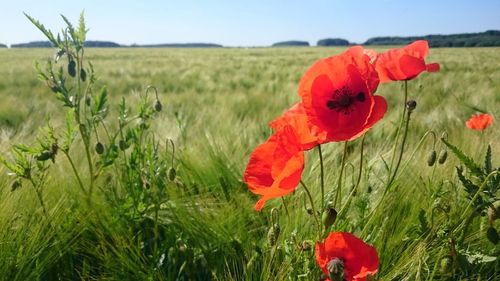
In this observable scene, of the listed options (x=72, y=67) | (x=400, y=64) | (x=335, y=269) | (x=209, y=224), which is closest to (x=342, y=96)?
(x=400, y=64)

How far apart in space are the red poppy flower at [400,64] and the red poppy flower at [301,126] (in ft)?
0.55

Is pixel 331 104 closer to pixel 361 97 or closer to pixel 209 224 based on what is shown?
pixel 361 97

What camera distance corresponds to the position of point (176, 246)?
124 centimetres

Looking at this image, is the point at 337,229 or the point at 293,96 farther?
the point at 293,96

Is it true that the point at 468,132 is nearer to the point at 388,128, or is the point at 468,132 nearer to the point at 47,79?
the point at 388,128

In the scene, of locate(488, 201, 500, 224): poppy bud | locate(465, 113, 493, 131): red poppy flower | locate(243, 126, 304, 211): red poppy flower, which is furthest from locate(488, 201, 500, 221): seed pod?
locate(465, 113, 493, 131): red poppy flower

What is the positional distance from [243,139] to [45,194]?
1095 millimetres

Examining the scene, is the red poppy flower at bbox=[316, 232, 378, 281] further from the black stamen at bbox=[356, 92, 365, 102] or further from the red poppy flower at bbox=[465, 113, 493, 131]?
the red poppy flower at bbox=[465, 113, 493, 131]

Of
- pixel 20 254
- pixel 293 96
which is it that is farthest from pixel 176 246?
pixel 293 96

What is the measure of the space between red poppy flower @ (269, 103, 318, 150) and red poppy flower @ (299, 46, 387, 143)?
0.05 ft

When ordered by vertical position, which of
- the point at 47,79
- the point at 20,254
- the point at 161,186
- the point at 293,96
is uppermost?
the point at 47,79

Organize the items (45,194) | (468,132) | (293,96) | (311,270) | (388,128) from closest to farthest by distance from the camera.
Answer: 1. (311,270)
2. (45,194)
3. (468,132)
4. (388,128)
5. (293,96)

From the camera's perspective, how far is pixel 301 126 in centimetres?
69

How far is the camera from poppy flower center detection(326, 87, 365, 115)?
68 cm
